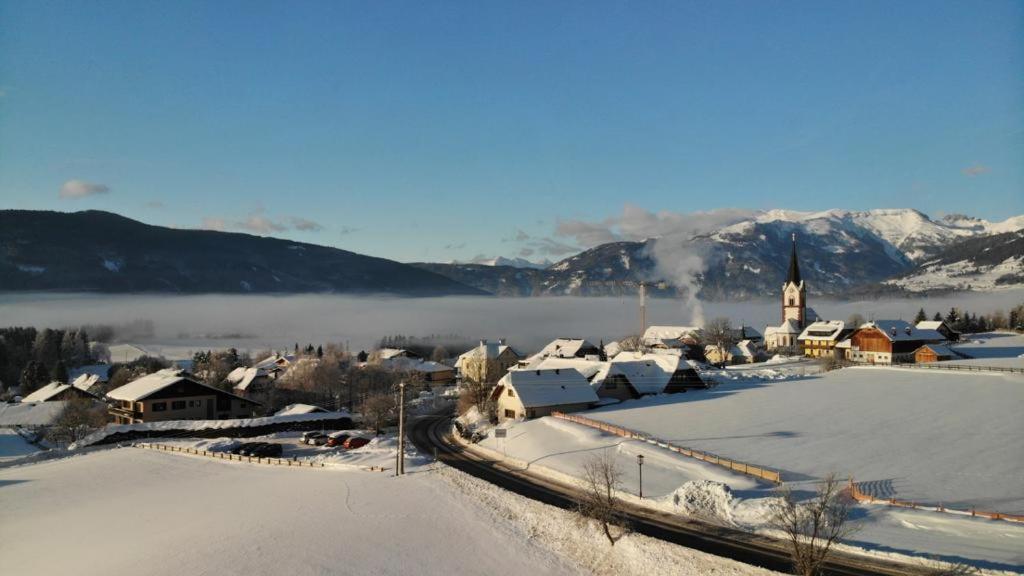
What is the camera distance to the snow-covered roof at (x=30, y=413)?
75.4 metres

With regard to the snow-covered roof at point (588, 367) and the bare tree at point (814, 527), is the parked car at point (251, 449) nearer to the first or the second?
the snow-covered roof at point (588, 367)

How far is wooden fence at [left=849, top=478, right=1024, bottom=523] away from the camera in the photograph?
87.0ft

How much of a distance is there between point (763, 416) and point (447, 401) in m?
45.9

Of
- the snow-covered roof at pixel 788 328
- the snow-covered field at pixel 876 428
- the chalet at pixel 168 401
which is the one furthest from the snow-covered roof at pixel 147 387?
the snow-covered roof at pixel 788 328

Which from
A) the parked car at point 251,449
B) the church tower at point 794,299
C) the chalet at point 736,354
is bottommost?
the parked car at point 251,449

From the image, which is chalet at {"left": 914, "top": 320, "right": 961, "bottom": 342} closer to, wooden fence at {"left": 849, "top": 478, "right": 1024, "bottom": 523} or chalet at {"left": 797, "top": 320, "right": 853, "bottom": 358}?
chalet at {"left": 797, "top": 320, "right": 853, "bottom": 358}

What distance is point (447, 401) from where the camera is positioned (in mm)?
88188

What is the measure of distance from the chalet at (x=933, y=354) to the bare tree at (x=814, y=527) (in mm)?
81373

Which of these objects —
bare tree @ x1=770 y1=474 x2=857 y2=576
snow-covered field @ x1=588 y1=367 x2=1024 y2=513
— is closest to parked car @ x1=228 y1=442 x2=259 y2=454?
snow-covered field @ x1=588 y1=367 x2=1024 y2=513

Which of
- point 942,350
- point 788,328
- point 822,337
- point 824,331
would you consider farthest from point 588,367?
point 788,328

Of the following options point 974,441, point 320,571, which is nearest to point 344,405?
point 320,571

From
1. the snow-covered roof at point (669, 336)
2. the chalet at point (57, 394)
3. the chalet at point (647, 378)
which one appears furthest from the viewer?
the snow-covered roof at point (669, 336)

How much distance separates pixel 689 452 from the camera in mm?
41281

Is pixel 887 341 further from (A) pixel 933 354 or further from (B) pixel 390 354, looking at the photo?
(B) pixel 390 354
